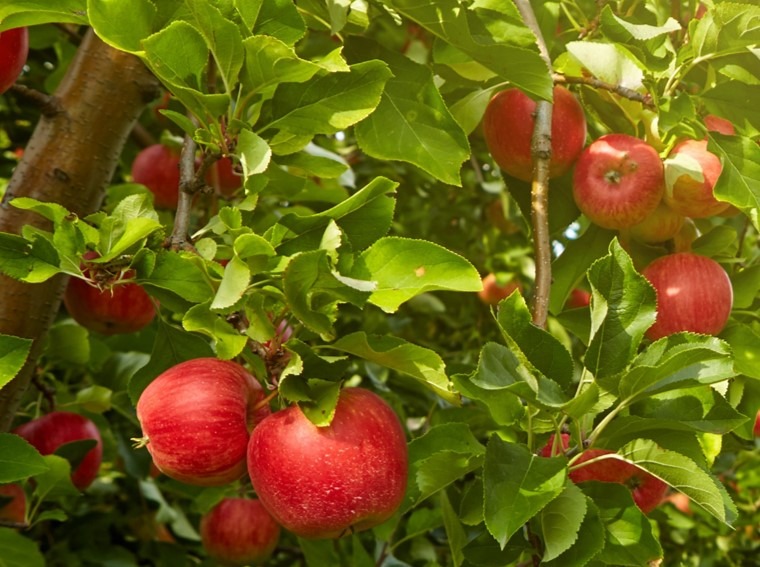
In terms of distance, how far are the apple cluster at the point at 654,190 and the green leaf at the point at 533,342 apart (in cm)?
33

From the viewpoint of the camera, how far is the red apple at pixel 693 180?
1.22 metres

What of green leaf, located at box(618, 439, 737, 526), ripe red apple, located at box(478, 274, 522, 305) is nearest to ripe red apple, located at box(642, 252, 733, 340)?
green leaf, located at box(618, 439, 737, 526)

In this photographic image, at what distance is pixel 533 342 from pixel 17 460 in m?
0.57

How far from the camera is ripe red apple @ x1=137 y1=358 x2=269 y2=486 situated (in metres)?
0.95

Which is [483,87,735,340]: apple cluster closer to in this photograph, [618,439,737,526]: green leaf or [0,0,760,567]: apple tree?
[0,0,760,567]: apple tree

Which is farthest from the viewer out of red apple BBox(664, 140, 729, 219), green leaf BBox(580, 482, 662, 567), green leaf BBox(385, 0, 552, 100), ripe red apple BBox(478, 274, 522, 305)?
ripe red apple BBox(478, 274, 522, 305)

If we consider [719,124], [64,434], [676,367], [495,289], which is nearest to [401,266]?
[676,367]

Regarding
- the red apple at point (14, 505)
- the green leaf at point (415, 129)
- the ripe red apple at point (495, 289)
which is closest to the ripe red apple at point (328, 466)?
the green leaf at point (415, 129)

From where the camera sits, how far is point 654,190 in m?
1.25

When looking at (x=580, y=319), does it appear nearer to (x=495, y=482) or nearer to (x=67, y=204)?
(x=495, y=482)

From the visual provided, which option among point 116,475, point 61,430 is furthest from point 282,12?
point 116,475

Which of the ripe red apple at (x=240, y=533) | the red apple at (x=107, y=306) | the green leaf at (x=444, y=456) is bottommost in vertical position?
the ripe red apple at (x=240, y=533)

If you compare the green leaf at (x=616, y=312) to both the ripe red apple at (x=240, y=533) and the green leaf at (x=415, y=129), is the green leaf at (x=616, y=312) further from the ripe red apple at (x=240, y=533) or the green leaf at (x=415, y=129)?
the ripe red apple at (x=240, y=533)

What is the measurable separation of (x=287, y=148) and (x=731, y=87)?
611 millimetres
